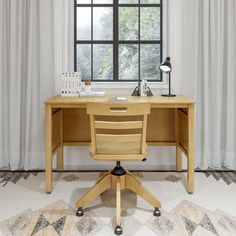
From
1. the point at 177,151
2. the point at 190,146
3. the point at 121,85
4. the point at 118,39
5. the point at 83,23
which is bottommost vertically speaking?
the point at 177,151

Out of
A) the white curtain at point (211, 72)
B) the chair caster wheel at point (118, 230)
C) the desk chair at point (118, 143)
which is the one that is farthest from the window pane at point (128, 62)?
the chair caster wheel at point (118, 230)

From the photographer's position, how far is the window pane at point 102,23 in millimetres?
3408

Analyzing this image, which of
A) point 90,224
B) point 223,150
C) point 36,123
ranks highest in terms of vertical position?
point 36,123

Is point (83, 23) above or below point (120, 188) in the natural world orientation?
above

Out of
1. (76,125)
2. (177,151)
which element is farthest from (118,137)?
(177,151)

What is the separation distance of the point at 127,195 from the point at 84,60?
1666 mm

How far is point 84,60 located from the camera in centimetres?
344

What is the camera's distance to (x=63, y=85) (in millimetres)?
2941

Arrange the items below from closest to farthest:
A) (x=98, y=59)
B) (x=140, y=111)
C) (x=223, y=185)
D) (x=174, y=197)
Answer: (x=140, y=111)
(x=174, y=197)
(x=223, y=185)
(x=98, y=59)

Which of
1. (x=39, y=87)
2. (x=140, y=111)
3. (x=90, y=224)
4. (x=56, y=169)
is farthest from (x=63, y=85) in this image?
(x=90, y=224)

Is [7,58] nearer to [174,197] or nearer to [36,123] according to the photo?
[36,123]

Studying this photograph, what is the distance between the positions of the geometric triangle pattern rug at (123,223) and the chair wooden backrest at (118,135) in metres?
0.45

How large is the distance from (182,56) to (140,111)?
4.58 ft

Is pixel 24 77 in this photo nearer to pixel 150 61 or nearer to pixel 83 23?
pixel 83 23
